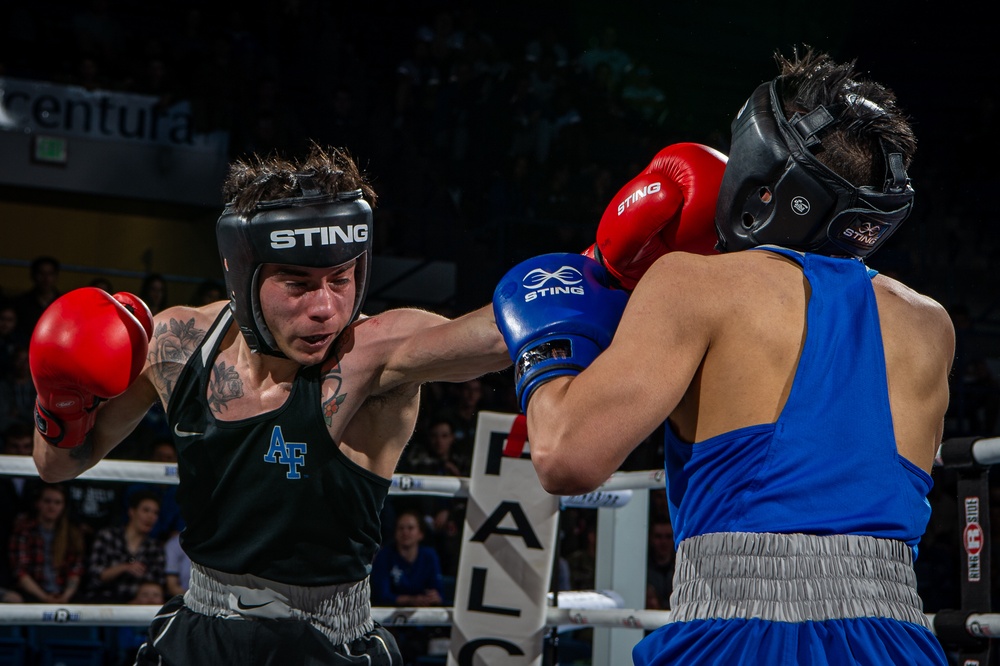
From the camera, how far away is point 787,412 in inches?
43.5

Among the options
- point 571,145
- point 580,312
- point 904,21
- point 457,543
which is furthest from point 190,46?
point 580,312

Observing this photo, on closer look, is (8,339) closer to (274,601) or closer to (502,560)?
(502,560)

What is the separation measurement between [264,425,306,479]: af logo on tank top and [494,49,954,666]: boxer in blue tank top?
30.7 inches

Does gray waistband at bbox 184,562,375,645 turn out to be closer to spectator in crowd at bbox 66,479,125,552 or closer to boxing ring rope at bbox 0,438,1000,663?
boxing ring rope at bbox 0,438,1000,663

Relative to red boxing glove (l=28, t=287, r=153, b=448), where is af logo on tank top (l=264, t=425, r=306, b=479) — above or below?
below

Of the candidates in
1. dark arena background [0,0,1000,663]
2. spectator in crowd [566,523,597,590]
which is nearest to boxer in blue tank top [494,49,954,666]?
spectator in crowd [566,523,597,590]

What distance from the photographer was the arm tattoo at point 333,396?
1896 mm

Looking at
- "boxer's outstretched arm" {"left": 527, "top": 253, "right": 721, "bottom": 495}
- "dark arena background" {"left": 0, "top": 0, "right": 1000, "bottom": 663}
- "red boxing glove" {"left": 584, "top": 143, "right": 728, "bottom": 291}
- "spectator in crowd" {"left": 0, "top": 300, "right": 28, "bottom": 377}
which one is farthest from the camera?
"dark arena background" {"left": 0, "top": 0, "right": 1000, "bottom": 663}

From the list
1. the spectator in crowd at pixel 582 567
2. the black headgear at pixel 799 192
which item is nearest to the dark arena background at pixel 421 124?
the spectator in crowd at pixel 582 567

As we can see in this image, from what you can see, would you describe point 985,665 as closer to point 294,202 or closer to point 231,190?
point 294,202

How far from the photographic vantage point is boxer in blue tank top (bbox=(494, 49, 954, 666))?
109cm

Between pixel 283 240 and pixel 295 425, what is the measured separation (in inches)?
13.8

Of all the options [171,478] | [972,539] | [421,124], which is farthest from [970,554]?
[421,124]

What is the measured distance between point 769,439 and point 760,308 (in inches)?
5.8
